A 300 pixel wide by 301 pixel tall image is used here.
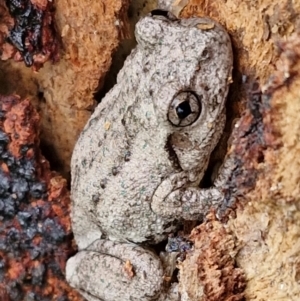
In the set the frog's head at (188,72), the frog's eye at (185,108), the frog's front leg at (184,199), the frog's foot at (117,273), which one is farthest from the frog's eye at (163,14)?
the frog's foot at (117,273)

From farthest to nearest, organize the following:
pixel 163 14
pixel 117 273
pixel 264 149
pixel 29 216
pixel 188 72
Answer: pixel 29 216
pixel 117 273
pixel 163 14
pixel 188 72
pixel 264 149

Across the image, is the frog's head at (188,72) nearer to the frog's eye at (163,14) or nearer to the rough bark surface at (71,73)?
the frog's eye at (163,14)

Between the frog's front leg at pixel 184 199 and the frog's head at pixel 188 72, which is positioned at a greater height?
the frog's head at pixel 188 72

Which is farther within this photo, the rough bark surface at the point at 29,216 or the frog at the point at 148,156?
the rough bark surface at the point at 29,216

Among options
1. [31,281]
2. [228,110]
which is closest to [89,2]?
[228,110]

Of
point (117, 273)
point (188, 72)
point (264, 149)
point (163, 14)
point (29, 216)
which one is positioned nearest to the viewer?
point (264, 149)

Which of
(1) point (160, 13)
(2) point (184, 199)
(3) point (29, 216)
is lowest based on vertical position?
(3) point (29, 216)

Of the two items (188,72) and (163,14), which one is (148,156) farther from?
(163,14)

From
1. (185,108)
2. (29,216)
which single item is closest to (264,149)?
(185,108)

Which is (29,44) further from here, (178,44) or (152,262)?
(152,262)
